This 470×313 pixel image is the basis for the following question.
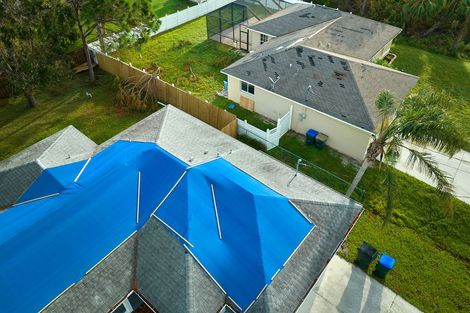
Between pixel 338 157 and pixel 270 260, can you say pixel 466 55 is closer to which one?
pixel 338 157

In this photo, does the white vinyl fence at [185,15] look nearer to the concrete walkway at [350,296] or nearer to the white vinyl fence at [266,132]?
the white vinyl fence at [266,132]

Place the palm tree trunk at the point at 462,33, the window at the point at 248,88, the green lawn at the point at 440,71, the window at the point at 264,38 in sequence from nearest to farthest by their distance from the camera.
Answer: the window at the point at 248,88 → the green lawn at the point at 440,71 → the window at the point at 264,38 → the palm tree trunk at the point at 462,33

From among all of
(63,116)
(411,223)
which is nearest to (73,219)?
(63,116)

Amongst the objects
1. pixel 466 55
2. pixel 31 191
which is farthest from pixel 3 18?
pixel 466 55

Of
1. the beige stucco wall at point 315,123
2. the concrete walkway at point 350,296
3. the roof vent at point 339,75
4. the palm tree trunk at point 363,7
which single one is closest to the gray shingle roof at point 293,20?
the palm tree trunk at point 363,7

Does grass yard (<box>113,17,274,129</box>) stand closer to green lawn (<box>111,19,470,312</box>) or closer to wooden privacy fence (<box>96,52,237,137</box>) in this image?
green lawn (<box>111,19,470,312</box>)

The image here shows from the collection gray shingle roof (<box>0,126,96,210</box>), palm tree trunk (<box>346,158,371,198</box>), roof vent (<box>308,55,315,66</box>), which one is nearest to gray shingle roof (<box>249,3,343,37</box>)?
roof vent (<box>308,55,315,66</box>)
